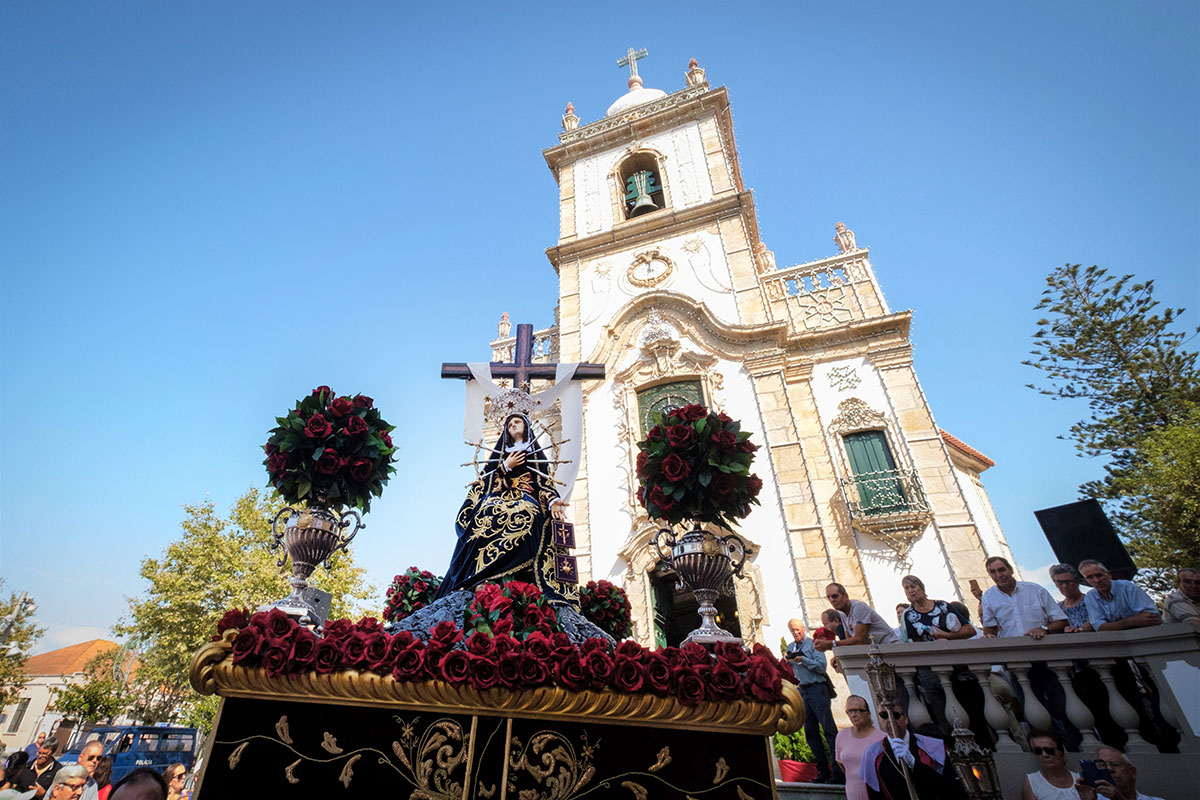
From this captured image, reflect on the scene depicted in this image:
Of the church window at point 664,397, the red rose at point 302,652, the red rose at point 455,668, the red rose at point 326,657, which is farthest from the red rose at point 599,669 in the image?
the church window at point 664,397

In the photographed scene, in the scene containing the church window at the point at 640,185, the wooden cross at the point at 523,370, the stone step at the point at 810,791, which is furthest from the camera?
the church window at the point at 640,185

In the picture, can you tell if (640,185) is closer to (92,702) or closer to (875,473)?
(875,473)

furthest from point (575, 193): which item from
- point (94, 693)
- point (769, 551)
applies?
point (94, 693)

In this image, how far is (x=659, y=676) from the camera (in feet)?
7.51

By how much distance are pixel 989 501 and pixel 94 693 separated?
31667 mm

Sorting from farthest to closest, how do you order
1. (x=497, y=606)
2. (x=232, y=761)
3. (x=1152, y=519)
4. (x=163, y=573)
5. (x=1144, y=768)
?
(x=163, y=573) → (x=1152, y=519) → (x=1144, y=768) → (x=497, y=606) → (x=232, y=761)

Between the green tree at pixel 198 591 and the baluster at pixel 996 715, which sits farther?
the green tree at pixel 198 591

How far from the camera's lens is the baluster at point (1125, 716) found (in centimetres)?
337

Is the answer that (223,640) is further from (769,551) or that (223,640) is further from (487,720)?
(769,551)

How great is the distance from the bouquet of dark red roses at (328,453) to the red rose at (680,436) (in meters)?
2.52

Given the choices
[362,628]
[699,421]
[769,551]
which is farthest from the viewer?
[769,551]

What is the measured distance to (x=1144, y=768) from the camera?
3334mm

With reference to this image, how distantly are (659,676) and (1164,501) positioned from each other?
16773 mm

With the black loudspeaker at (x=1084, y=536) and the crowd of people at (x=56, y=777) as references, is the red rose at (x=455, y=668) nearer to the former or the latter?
the crowd of people at (x=56, y=777)
